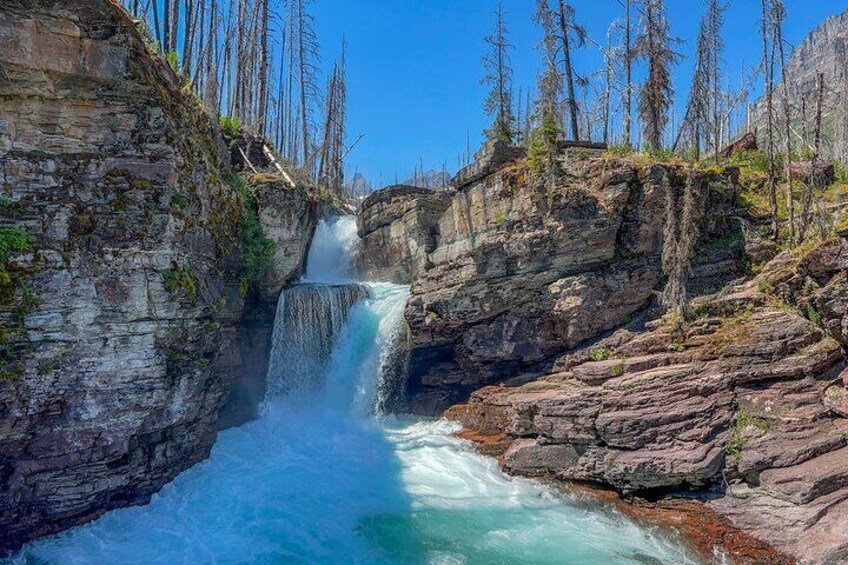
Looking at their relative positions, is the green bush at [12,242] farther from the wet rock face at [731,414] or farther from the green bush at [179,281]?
the wet rock face at [731,414]

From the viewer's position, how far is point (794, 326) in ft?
36.2

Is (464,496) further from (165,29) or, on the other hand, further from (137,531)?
(165,29)

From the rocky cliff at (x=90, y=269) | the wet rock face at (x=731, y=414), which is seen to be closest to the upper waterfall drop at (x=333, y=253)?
the rocky cliff at (x=90, y=269)

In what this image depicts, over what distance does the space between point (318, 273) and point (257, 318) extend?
23.9 feet

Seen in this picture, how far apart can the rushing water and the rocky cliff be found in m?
1.09

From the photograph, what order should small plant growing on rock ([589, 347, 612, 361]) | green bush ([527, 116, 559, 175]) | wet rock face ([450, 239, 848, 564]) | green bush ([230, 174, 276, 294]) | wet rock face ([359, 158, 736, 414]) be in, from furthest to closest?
1. green bush ([527, 116, 559, 175])
2. green bush ([230, 174, 276, 294])
3. wet rock face ([359, 158, 736, 414])
4. small plant growing on rock ([589, 347, 612, 361])
5. wet rock face ([450, 239, 848, 564])

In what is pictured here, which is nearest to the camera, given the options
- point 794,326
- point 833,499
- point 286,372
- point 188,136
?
point 833,499

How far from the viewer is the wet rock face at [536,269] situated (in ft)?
47.0

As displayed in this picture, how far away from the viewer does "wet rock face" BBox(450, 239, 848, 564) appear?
29.8ft

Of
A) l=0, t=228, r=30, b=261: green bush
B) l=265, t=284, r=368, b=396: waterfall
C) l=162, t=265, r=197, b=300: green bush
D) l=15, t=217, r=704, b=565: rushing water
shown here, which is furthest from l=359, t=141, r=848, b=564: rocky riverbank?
l=0, t=228, r=30, b=261: green bush

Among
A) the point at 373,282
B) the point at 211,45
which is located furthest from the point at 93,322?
the point at 211,45

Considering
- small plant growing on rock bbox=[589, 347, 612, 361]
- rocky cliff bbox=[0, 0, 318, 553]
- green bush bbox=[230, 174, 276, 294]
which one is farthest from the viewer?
green bush bbox=[230, 174, 276, 294]

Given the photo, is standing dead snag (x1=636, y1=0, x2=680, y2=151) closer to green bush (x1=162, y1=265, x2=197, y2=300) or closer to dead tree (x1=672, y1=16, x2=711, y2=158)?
dead tree (x1=672, y1=16, x2=711, y2=158)

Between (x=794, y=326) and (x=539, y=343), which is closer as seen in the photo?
(x=794, y=326)
